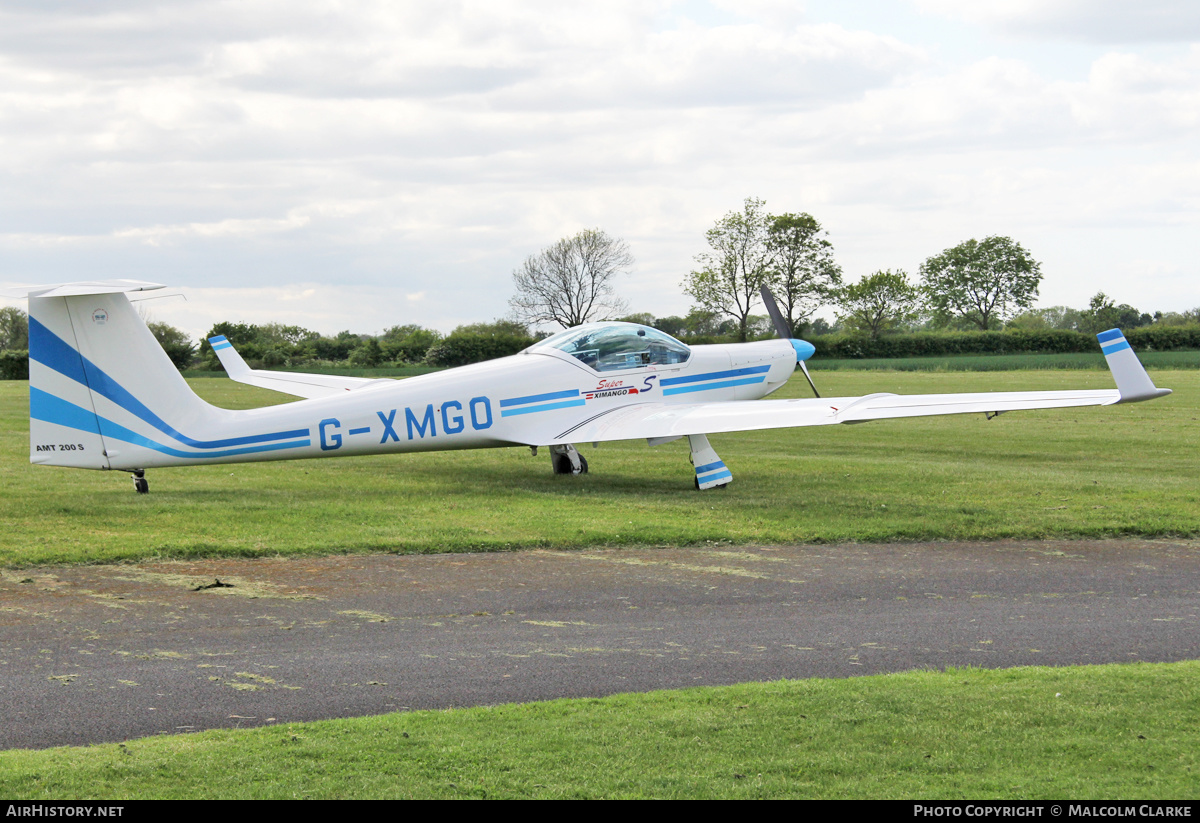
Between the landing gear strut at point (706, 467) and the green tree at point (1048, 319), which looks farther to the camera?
the green tree at point (1048, 319)

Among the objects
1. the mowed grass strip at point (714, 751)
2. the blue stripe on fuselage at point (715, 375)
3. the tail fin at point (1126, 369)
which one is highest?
the blue stripe on fuselage at point (715, 375)

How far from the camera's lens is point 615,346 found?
15.6 m

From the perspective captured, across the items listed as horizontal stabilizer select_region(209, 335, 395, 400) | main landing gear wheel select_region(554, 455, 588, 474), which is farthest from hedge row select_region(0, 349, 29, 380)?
main landing gear wheel select_region(554, 455, 588, 474)

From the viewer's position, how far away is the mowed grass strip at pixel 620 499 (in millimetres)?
10680

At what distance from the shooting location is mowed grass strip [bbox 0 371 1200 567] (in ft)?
35.0

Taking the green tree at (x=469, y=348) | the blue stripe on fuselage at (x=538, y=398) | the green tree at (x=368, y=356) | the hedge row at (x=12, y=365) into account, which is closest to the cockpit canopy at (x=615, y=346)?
the blue stripe on fuselage at (x=538, y=398)

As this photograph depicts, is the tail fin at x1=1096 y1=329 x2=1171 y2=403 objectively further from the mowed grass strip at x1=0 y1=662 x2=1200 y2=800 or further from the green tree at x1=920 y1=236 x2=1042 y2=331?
the green tree at x1=920 y1=236 x2=1042 y2=331

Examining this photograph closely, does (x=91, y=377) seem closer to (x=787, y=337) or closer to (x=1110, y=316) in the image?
(x=787, y=337)

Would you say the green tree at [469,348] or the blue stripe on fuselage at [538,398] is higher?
the green tree at [469,348]

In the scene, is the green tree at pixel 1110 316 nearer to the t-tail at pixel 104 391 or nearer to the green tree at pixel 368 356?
the green tree at pixel 368 356

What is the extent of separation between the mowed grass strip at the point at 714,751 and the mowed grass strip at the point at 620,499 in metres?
5.21

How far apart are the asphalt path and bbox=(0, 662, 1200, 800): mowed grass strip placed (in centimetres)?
52

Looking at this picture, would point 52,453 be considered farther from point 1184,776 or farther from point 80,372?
point 1184,776
